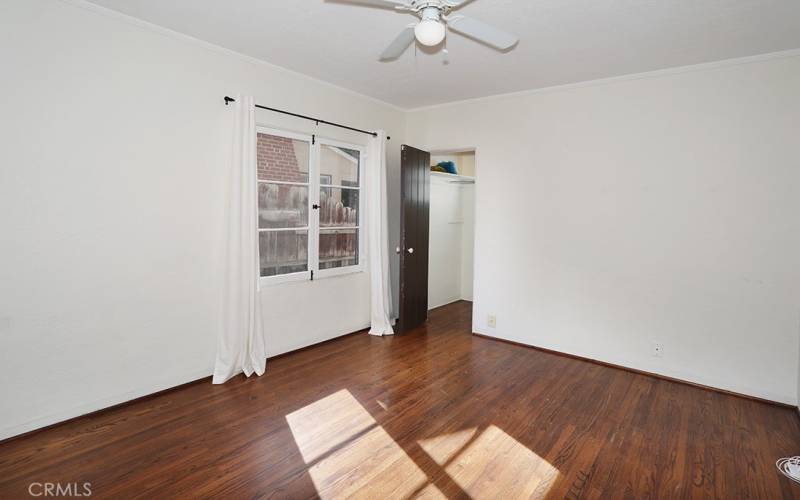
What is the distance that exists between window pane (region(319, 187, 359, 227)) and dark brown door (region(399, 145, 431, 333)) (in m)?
0.55

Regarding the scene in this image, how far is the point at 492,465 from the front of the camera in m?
2.31

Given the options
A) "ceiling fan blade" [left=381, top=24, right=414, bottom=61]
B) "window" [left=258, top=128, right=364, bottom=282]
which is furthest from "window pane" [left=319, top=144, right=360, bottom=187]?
"ceiling fan blade" [left=381, top=24, right=414, bottom=61]

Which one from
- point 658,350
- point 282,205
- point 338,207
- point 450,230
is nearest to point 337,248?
point 338,207

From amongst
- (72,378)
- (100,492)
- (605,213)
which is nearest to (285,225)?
(72,378)

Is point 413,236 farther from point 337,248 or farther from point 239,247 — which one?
point 239,247

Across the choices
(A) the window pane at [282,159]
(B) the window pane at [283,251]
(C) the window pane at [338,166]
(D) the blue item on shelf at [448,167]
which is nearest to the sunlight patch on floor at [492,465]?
(B) the window pane at [283,251]

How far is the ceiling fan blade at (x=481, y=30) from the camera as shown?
2.08 meters

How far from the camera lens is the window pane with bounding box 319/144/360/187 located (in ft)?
13.8

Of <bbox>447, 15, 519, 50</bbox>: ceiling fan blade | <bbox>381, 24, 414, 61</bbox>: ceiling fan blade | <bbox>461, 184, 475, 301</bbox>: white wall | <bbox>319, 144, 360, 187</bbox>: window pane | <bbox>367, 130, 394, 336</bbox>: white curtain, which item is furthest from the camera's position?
<bbox>461, 184, 475, 301</bbox>: white wall

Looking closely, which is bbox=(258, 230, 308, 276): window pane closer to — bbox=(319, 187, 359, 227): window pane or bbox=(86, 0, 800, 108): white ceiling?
bbox=(319, 187, 359, 227): window pane

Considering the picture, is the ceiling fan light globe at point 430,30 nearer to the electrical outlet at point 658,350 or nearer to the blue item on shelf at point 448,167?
the electrical outlet at point 658,350

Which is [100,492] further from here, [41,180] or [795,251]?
[795,251]

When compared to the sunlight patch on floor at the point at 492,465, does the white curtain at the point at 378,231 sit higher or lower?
higher

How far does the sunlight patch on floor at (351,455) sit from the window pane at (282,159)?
2.06 metres
